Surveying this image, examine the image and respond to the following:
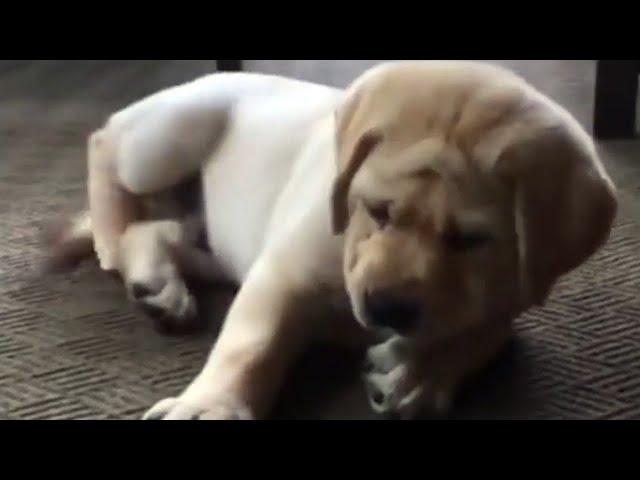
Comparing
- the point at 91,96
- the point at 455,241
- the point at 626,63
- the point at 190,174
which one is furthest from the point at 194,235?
the point at 91,96

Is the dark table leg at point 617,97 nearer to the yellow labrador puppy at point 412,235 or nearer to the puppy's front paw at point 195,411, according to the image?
the yellow labrador puppy at point 412,235

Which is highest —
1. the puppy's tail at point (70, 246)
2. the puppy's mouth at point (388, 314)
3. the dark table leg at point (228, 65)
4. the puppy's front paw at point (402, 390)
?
the puppy's mouth at point (388, 314)

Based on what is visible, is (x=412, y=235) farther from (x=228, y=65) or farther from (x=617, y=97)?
(x=228, y=65)

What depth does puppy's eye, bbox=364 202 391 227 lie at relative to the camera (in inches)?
39.9

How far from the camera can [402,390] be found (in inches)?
43.5

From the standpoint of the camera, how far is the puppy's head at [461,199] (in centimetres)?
99

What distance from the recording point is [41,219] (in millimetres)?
1680

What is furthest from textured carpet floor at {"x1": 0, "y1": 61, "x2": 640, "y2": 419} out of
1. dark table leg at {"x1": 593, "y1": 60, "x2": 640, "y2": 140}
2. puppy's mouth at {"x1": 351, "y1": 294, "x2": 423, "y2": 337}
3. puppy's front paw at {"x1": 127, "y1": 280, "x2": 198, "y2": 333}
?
dark table leg at {"x1": 593, "y1": 60, "x2": 640, "y2": 140}

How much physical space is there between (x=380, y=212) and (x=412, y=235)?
0.13 ft

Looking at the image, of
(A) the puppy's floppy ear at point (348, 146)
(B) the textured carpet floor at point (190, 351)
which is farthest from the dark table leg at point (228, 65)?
(A) the puppy's floppy ear at point (348, 146)

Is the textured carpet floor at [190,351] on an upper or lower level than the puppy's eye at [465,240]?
lower

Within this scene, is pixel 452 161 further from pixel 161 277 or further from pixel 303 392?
pixel 161 277

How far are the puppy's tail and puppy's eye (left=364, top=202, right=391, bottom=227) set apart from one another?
1.97ft

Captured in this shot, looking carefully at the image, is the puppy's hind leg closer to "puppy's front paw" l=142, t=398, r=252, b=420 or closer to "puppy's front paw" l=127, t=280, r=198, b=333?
"puppy's front paw" l=127, t=280, r=198, b=333
